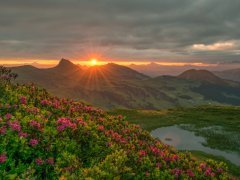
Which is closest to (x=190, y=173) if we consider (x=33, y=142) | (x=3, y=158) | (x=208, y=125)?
(x=33, y=142)

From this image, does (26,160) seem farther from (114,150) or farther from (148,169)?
(148,169)

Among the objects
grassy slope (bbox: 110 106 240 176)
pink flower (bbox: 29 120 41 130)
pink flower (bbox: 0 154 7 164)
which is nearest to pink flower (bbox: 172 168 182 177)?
pink flower (bbox: 29 120 41 130)

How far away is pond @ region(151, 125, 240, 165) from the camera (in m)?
40.6

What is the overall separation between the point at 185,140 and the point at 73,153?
37176 millimetres

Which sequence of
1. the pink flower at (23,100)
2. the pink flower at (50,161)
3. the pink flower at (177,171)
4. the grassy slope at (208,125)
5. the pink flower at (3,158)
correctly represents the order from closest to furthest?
1. the pink flower at (3,158)
2. the pink flower at (50,161)
3. the pink flower at (177,171)
4. the pink flower at (23,100)
5. the grassy slope at (208,125)

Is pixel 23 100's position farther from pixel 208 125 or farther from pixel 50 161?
pixel 208 125

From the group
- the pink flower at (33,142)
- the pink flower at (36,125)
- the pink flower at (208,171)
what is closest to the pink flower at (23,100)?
the pink flower at (36,125)

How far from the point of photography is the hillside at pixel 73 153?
10992mm

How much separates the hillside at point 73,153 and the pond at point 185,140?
26066mm

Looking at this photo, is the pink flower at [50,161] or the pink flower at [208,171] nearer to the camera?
the pink flower at [50,161]

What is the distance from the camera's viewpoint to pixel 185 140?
4769cm

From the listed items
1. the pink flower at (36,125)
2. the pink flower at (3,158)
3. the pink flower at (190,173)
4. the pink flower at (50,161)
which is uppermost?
the pink flower at (36,125)

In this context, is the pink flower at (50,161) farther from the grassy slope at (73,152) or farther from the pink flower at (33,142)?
the pink flower at (33,142)

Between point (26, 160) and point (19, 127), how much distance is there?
1393 millimetres
